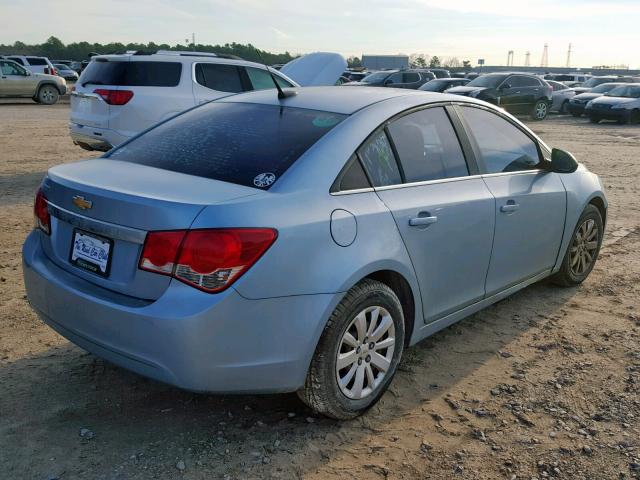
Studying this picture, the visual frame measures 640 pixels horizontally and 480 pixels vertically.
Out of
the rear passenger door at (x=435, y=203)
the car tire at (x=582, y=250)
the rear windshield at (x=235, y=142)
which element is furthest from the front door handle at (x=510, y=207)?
the rear windshield at (x=235, y=142)

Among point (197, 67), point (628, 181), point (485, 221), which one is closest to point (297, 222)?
point (485, 221)

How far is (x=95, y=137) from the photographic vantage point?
9.15 meters

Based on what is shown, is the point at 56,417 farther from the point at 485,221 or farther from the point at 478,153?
the point at 478,153

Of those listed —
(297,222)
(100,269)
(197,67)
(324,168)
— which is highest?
(197,67)

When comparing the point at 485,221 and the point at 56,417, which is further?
the point at 485,221

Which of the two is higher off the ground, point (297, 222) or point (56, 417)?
point (297, 222)

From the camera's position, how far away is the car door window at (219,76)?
396 inches

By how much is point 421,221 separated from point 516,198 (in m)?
1.10

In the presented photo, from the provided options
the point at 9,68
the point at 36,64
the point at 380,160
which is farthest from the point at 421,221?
the point at 36,64

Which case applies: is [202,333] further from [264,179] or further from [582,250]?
[582,250]

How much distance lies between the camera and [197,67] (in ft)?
32.8

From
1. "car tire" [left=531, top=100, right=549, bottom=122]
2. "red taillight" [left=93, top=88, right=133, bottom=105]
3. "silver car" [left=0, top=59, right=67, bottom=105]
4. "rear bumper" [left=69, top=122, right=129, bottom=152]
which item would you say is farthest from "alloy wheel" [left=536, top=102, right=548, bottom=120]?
"silver car" [left=0, top=59, right=67, bottom=105]

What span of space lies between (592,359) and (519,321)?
68 centimetres

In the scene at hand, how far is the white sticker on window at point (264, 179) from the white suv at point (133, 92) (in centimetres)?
606
